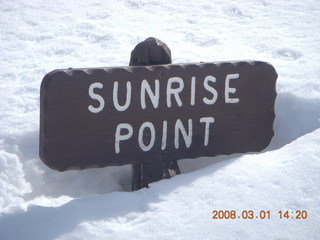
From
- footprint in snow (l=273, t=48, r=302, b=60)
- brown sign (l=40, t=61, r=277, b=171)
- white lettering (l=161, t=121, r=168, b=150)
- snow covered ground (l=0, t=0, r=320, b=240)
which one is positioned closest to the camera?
snow covered ground (l=0, t=0, r=320, b=240)

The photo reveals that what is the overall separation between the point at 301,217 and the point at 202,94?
0.57 metres

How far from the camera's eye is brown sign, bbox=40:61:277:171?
162cm

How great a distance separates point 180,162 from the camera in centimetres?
207

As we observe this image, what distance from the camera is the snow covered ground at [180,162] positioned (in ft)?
4.84

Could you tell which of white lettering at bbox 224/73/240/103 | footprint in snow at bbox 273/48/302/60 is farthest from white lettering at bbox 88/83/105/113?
footprint in snow at bbox 273/48/302/60

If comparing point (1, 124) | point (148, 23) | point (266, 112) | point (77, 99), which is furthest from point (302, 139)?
point (148, 23)

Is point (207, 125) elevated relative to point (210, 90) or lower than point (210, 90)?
lower

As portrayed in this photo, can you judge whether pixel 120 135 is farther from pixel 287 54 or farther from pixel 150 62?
pixel 287 54

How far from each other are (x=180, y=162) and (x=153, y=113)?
429 millimetres

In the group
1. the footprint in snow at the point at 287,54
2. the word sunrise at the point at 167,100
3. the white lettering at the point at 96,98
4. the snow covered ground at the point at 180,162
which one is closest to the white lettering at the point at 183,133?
the word sunrise at the point at 167,100
